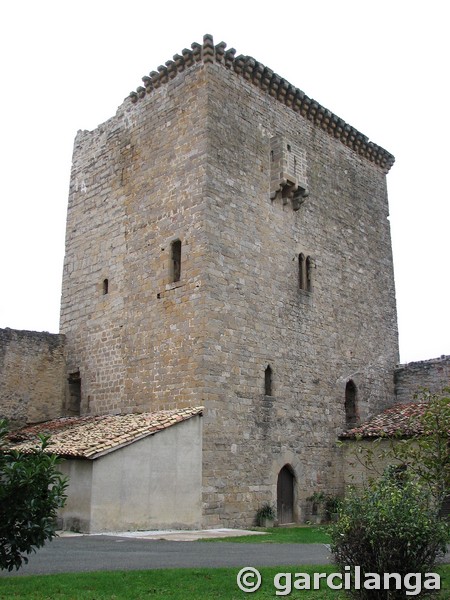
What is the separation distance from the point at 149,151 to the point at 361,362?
344 inches

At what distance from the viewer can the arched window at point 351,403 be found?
19.0 meters

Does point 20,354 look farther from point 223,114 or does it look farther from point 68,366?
point 223,114

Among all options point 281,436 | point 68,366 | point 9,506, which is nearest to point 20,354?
point 68,366

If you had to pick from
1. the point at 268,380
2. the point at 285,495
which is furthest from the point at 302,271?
the point at 285,495

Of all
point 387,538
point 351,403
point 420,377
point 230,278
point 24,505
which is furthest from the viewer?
point 420,377

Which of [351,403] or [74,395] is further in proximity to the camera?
[351,403]

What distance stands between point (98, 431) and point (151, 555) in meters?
5.22

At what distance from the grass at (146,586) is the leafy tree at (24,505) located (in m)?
0.43

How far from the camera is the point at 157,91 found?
17797 millimetres

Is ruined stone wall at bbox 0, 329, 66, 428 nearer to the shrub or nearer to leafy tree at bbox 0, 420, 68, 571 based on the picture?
the shrub

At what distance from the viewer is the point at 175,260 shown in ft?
53.2

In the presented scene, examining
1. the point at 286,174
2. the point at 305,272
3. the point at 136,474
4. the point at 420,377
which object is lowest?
the point at 136,474

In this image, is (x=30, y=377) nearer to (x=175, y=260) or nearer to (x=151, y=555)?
(x=175, y=260)

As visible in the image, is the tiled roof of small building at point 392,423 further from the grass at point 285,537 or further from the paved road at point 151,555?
the paved road at point 151,555
